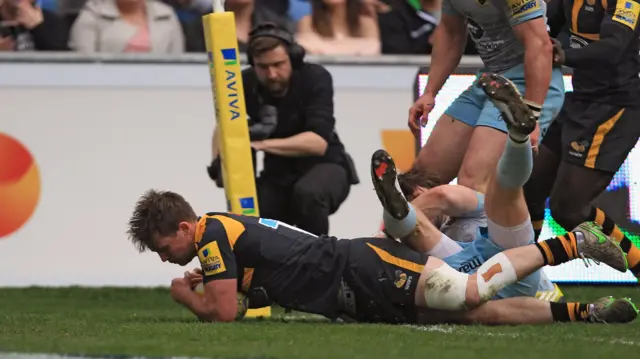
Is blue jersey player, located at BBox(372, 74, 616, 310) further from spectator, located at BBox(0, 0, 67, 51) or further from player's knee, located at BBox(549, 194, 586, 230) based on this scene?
spectator, located at BBox(0, 0, 67, 51)

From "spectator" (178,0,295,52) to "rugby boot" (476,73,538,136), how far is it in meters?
4.51

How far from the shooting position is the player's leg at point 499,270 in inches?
217

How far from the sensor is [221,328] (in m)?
5.30

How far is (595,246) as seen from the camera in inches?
220

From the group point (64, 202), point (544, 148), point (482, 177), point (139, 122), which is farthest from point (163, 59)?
point (482, 177)

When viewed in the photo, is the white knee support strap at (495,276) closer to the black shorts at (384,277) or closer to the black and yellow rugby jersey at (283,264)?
the black shorts at (384,277)

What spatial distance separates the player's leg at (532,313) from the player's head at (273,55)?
8.01ft

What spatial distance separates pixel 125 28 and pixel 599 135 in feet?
12.0

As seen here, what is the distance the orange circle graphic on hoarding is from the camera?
9039 mm

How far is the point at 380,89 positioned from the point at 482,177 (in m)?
3.41

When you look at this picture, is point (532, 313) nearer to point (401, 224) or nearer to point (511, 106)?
point (401, 224)

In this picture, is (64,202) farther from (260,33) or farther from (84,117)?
(260,33)

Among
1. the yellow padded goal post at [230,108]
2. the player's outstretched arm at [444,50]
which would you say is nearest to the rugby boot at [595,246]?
the player's outstretched arm at [444,50]

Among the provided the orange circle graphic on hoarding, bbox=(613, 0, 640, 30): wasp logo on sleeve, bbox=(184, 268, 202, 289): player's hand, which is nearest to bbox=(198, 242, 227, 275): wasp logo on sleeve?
bbox=(184, 268, 202, 289): player's hand
